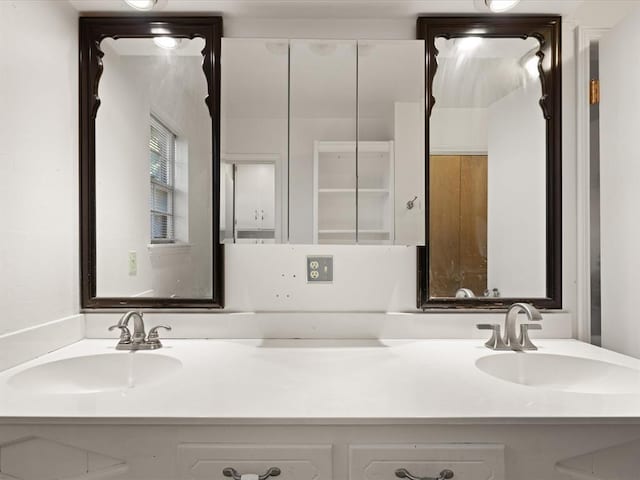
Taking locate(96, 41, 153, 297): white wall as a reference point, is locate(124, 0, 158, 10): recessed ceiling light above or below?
above

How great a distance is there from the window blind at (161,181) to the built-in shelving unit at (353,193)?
55 centimetres

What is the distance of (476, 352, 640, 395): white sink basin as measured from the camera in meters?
1.14

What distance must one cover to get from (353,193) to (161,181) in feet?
2.37

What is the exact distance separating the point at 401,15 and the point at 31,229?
1.45m

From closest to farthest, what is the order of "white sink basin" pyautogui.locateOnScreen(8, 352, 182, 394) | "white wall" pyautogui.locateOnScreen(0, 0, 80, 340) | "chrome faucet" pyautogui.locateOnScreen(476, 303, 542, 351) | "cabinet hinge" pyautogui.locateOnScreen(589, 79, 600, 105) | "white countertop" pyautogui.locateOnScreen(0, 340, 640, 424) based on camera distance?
"white countertop" pyautogui.locateOnScreen(0, 340, 640, 424) → "white wall" pyautogui.locateOnScreen(0, 0, 80, 340) → "white sink basin" pyautogui.locateOnScreen(8, 352, 182, 394) → "chrome faucet" pyautogui.locateOnScreen(476, 303, 542, 351) → "cabinet hinge" pyautogui.locateOnScreen(589, 79, 600, 105)

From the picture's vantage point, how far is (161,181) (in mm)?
1396

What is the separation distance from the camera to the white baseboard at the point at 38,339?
105 cm

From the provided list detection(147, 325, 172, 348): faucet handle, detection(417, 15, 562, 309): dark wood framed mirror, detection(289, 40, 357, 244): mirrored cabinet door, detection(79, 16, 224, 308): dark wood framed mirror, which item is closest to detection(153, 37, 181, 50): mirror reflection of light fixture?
detection(79, 16, 224, 308): dark wood framed mirror

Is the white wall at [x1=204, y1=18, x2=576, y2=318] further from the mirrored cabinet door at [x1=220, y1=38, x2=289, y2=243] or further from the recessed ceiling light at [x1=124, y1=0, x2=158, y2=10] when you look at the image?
the recessed ceiling light at [x1=124, y1=0, x2=158, y2=10]

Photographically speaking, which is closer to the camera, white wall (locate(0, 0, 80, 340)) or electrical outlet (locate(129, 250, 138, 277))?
white wall (locate(0, 0, 80, 340))

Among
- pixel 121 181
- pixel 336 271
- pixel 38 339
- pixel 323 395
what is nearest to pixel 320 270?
pixel 336 271

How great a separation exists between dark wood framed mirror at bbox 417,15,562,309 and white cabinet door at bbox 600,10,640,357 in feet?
0.45

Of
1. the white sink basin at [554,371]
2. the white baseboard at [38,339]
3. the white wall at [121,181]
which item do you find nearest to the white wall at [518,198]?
the white sink basin at [554,371]

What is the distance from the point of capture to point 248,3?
1325 millimetres
